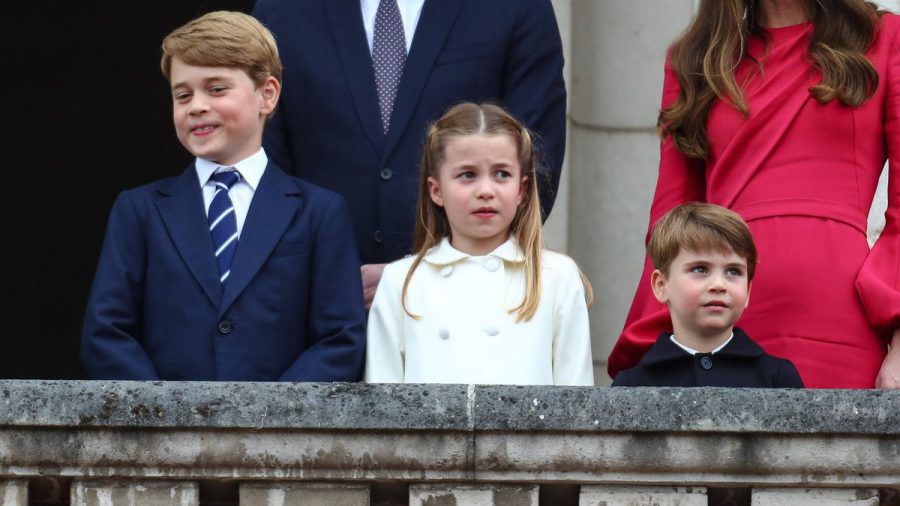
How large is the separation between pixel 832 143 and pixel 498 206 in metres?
0.80

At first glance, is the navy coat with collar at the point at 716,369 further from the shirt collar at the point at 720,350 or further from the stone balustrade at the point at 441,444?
the stone balustrade at the point at 441,444

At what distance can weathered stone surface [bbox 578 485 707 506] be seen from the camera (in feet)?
14.7

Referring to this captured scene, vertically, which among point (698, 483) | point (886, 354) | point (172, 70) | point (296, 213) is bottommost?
point (698, 483)

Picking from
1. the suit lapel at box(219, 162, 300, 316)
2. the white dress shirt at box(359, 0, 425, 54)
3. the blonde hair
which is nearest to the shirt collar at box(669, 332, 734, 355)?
the blonde hair

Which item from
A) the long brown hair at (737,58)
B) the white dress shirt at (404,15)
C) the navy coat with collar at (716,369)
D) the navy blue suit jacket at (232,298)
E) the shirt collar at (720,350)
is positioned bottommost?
the navy coat with collar at (716,369)

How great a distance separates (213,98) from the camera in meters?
5.58

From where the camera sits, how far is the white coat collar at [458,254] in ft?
18.0

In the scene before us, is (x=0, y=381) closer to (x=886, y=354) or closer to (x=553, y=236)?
(x=886, y=354)

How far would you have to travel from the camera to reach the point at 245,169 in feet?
18.3

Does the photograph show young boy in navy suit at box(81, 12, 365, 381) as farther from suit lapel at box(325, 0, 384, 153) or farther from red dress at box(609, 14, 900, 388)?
red dress at box(609, 14, 900, 388)

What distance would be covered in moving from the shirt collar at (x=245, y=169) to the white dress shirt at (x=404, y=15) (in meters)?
0.54

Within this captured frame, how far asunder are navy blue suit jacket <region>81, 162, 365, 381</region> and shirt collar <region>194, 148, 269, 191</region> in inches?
3.1

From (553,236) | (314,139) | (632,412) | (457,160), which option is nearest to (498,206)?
(457,160)

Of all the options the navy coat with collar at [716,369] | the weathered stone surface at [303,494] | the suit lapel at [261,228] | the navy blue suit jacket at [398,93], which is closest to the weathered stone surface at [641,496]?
the weathered stone surface at [303,494]
